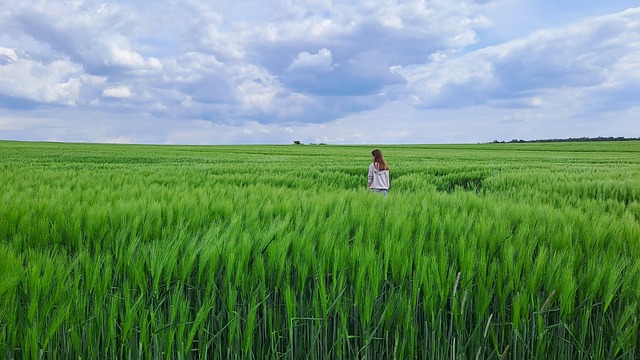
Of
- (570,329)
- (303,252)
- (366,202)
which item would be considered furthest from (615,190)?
(303,252)

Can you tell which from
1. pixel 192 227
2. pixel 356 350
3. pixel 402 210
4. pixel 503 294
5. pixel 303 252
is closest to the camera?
pixel 356 350

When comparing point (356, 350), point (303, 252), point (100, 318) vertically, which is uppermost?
point (303, 252)

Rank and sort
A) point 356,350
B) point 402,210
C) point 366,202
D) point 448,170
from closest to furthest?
1. point 356,350
2. point 402,210
3. point 366,202
4. point 448,170

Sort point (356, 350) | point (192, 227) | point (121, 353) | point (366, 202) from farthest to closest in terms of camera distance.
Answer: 1. point (366, 202)
2. point (192, 227)
3. point (356, 350)
4. point (121, 353)

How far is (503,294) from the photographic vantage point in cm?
142

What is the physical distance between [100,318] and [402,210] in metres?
2.01

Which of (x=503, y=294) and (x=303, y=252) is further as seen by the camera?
(x=303, y=252)

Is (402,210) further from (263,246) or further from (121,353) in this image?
(121,353)

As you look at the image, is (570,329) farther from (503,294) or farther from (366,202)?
(366,202)

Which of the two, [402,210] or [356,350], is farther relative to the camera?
[402,210]

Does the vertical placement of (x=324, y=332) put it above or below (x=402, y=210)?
A: below

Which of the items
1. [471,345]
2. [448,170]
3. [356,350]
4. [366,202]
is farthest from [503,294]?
[448,170]

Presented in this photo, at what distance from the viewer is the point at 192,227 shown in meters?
2.39

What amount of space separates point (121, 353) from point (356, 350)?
0.76 metres
